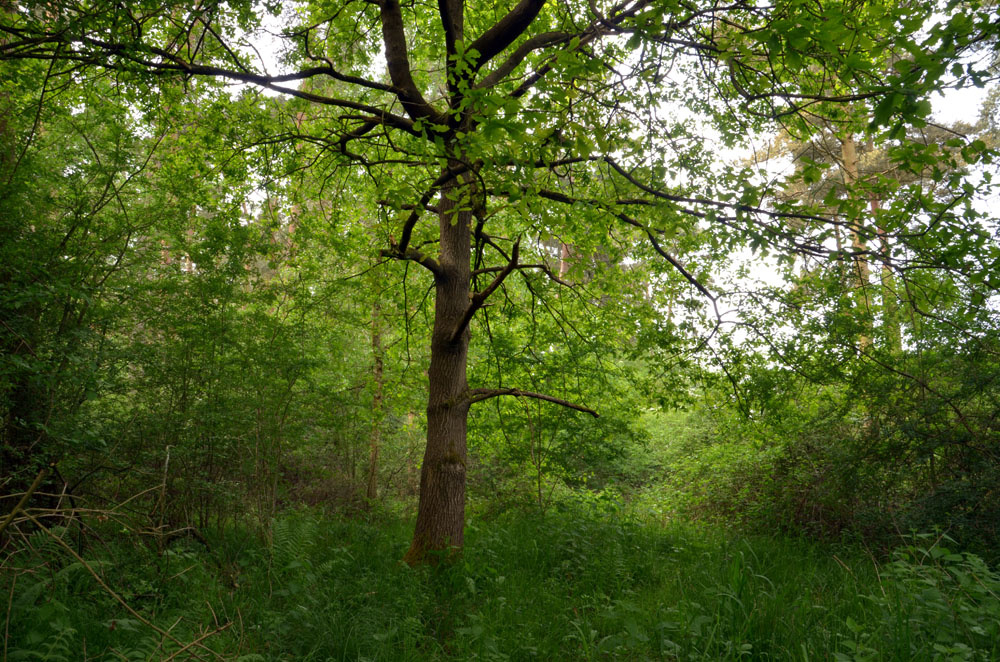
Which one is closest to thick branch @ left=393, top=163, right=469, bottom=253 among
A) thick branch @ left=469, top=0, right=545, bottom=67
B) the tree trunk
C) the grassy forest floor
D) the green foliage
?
the tree trunk

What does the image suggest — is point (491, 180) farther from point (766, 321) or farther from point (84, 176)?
point (84, 176)

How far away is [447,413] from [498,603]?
1959 millimetres

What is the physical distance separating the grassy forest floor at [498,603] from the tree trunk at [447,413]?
1.09 ft

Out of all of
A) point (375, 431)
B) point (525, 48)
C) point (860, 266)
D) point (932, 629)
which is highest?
point (525, 48)

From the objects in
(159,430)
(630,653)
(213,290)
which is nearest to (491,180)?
(630,653)

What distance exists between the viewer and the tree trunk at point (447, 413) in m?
5.45

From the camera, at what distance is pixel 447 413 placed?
576 centimetres

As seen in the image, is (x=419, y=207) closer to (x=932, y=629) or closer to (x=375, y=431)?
(x=932, y=629)

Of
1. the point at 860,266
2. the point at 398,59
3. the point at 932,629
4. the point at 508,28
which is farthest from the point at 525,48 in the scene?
the point at 932,629

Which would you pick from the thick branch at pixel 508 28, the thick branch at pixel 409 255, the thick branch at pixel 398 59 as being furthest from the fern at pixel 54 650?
the thick branch at pixel 508 28

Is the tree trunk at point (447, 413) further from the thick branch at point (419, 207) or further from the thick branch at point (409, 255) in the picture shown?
the thick branch at point (409, 255)

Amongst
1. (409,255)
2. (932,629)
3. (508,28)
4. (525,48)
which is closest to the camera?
(932,629)

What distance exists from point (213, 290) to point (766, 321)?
6.51 meters

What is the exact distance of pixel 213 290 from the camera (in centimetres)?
677
